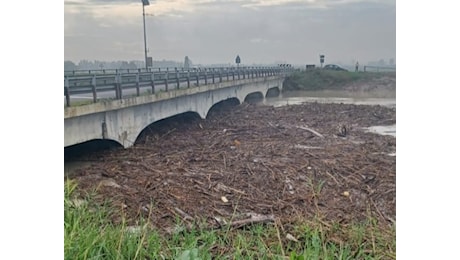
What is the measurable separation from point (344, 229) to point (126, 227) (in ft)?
3.48

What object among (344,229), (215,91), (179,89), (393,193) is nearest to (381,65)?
(393,193)

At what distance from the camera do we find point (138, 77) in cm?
289

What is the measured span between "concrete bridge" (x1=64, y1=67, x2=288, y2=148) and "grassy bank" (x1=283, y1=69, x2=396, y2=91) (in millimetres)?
93

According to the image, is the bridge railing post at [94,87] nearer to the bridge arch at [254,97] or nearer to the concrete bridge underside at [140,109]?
the concrete bridge underside at [140,109]

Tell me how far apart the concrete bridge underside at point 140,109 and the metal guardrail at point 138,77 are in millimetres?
57

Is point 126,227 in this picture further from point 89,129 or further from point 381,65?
point 381,65

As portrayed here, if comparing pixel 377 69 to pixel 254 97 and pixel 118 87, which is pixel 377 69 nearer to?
pixel 254 97

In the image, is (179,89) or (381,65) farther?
(179,89)

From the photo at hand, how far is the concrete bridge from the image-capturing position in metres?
2.72

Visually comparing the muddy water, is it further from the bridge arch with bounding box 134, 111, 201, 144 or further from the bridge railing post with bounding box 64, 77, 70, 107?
the bridge railing post with bounding box 64, 77, 70, 107

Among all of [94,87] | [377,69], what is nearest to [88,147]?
[94,87]

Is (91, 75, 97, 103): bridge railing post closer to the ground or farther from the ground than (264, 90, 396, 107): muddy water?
farther from the ground

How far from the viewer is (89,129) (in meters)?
2.96

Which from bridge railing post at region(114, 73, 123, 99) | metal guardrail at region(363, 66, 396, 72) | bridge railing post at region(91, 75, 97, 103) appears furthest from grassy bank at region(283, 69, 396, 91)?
bridge railing post at region(91, 75, 97, 103)
